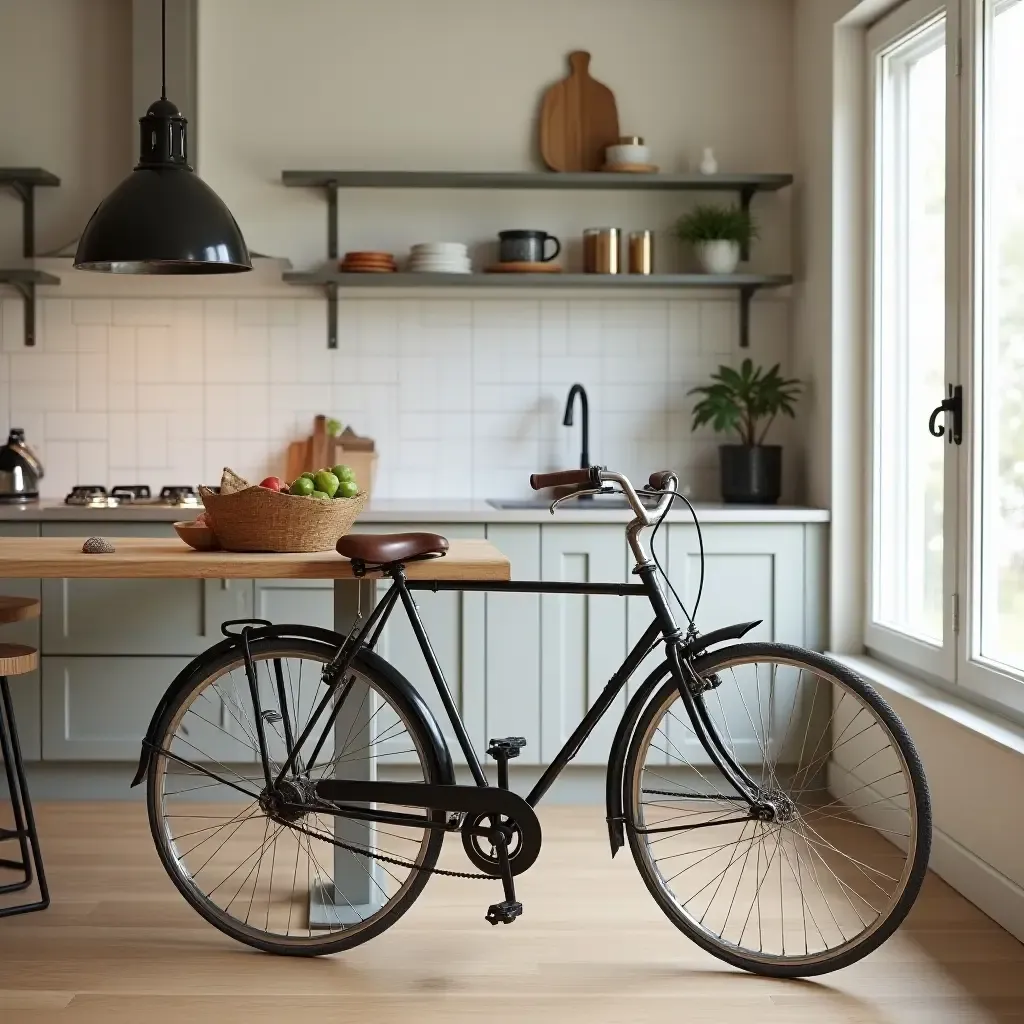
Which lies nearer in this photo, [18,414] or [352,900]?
[352,900]

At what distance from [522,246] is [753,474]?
3.56 feet

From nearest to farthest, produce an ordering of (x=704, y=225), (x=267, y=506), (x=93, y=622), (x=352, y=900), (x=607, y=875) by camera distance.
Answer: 1. (x=267, y=506)
2. (x=352, y=900)
3. (x=607, y=875)
4. (x=93, y=622)
5. (x=704, y=225)

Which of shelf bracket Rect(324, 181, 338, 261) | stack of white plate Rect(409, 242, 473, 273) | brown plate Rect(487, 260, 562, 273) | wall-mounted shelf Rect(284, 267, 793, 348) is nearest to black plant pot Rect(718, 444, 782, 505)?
wall-mounted shelf Rect(284, 267, 793, 348)

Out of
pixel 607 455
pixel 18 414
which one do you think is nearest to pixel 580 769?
pixel 607 455

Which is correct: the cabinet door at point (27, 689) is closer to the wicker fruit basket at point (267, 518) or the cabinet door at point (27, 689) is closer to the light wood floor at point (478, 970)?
the light wood floor at point (478, 970)

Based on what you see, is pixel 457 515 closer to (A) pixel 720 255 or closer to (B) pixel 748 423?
(B) pixel 748 423

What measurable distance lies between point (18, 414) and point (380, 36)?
183 cm

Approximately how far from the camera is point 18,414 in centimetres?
459

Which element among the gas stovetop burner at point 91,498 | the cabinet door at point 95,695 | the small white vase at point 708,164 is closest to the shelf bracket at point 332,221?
the gas stovetop burner at point 91,498

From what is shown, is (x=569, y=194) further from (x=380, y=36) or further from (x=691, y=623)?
(x=691, y=623)

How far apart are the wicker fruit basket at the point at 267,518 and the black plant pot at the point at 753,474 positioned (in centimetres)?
189

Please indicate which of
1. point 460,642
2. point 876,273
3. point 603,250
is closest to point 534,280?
point 603,250

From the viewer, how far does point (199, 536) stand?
2.89 metres

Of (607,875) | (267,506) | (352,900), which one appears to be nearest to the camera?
(267,506)
